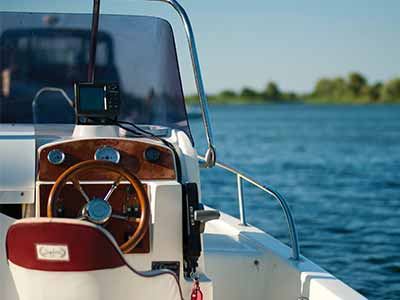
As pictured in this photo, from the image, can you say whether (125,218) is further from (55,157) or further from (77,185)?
(55,157)

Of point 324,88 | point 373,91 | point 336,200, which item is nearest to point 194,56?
point 336,200

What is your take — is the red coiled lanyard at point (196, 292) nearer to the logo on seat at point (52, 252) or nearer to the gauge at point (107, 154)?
the gauge at point (107, 154)

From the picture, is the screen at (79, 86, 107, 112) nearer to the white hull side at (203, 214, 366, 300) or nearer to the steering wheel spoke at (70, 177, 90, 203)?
the steering wheel spoke at (70, 177, 90, 203)

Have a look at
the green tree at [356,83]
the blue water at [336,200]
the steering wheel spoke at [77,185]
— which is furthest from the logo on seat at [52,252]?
the green tree at [356,83]

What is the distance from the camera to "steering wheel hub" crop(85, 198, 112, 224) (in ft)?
11.9

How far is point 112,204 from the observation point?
383 centimetres

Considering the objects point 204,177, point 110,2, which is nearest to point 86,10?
point 110,2

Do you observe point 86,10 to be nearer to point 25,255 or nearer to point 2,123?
point 2,123

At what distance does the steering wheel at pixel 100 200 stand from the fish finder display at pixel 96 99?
1.06ft

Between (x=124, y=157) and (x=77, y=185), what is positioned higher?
(x=124, y=157)

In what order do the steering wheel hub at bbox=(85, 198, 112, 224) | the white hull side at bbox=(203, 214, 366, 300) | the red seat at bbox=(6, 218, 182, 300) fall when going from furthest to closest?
1. the white hull side at bbox=(203, 214, 366, 300)
2. the steering wheel hub at bbox=(85, 198, 112, 224)
3. the red seat at bbox=(6, 218, 182, 300)

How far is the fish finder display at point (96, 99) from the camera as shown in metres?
3.90

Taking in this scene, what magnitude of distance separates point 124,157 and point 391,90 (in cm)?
9675

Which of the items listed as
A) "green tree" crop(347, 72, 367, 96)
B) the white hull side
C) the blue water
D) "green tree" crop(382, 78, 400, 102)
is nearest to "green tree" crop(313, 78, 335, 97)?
"green tree" crop(347, 72, 367, 96)
